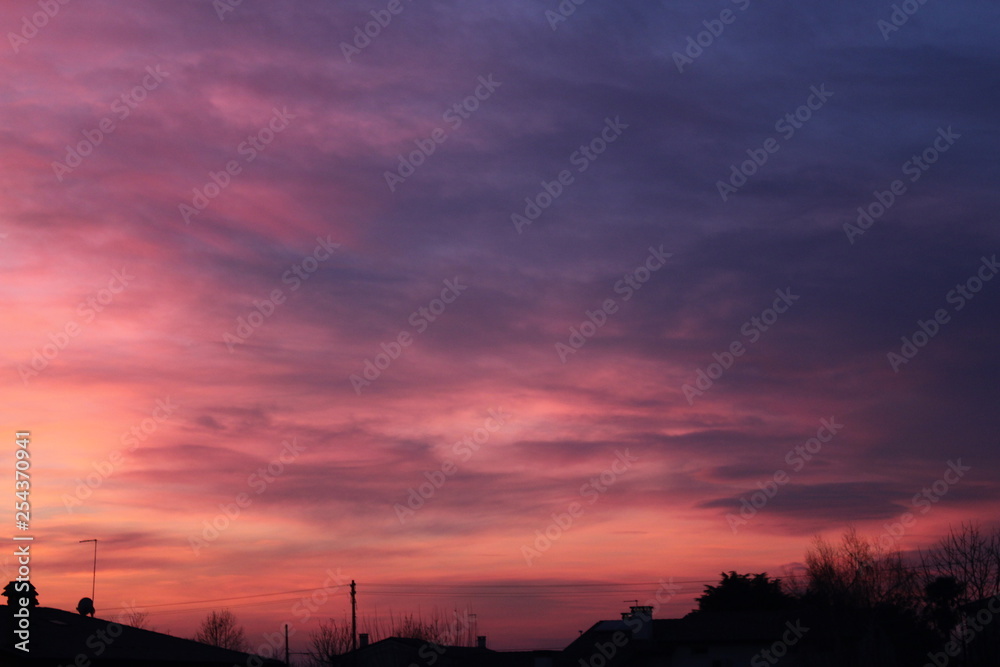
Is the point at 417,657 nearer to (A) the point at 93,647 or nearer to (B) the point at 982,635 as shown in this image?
(B) the point at 982,635

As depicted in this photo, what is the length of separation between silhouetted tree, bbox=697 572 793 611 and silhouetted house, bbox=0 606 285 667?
55.8m

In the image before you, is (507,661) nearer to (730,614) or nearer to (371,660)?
(371,660)

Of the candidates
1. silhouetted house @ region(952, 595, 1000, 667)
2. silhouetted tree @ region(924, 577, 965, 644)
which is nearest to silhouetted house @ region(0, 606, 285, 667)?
silhouetted house @ region(952, 595, 1000, 667)

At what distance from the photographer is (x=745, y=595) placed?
94.0 m

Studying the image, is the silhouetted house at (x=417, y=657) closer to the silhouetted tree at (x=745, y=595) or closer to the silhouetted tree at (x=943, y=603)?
the silhouetted tree at (x=745, y=595)

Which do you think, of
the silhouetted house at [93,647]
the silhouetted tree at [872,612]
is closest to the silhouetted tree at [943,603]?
the silhouetted tree at [872,612]

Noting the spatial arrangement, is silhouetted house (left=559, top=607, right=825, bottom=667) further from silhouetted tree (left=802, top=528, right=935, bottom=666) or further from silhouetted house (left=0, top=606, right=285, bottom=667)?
silhouetted house (left=0, top=606, right=285, bottom=667)

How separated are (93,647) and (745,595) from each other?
68.3 meters

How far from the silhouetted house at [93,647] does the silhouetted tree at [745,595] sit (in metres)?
55.8

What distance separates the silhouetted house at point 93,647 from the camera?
36594mm

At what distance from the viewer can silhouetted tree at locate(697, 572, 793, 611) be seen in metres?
93.1

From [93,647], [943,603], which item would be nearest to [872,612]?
[943,603]

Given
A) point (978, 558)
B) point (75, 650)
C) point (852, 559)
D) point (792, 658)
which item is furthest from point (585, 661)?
point (75, 650)

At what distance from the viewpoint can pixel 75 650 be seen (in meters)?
38.1
